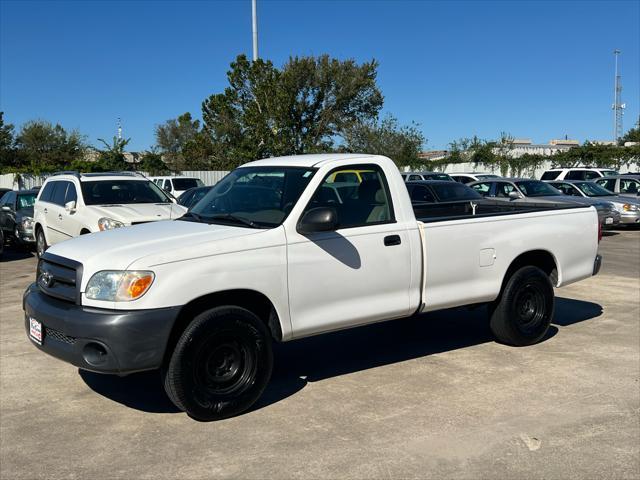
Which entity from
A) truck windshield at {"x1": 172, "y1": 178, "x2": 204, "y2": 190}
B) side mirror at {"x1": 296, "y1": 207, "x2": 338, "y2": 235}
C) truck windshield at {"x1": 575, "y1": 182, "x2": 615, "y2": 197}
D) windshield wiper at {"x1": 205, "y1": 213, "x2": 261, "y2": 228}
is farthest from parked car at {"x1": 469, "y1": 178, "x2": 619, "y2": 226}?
side mirror at {"x1": 296, "y1": 207, "x2": 338, "y2": 235}

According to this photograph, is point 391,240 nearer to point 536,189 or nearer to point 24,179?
point 536,189

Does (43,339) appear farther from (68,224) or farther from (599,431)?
(68,224)

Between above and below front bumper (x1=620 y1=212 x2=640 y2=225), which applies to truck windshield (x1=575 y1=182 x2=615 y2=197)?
above

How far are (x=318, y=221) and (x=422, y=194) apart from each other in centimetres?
1068

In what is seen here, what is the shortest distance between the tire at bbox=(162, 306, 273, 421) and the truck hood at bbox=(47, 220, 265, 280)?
464 mm

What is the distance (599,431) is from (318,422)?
197 centimetres

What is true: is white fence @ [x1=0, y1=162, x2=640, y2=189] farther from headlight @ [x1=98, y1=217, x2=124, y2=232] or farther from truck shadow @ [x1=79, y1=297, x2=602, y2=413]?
truck shadow @ [x1=79, y1=297, x2=602, y2=413]

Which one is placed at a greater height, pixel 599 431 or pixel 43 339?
pixel 43 339

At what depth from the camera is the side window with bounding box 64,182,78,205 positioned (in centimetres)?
A: 1200

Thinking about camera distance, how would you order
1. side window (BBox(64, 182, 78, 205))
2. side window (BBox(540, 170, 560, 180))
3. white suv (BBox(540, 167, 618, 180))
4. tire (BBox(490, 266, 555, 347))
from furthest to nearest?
1. side window (BBox(540, 170, 560, 180))
2. white suv (BBox(540, 167, 618, 180))
3. side window (BBox(64, 182, 78, 205))
4. tire (BBox(490, 266, 555, 347))

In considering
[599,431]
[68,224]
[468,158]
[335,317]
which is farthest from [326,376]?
[468,158]

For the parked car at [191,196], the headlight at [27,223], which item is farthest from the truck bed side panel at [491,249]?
the parked car at [191,196]

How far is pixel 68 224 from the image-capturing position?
1198 centimetres

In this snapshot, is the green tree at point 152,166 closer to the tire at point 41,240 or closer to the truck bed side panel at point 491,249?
the tire at point 41,240
